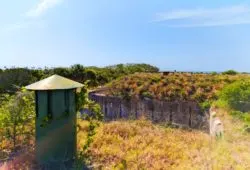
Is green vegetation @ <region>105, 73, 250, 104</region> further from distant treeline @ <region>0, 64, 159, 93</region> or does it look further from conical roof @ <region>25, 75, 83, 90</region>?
conical roof @ <region>25, 75, 83, 90</region>

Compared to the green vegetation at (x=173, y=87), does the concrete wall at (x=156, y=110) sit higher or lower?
lower

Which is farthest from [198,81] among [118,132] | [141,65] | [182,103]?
[141,65]

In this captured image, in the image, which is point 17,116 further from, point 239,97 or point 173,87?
point 173,87

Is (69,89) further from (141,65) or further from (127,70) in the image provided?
(141,65)

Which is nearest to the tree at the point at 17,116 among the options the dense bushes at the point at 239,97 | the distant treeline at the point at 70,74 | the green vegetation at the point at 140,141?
the green vegetation at the point at 140,141

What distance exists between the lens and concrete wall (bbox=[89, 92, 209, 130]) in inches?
374

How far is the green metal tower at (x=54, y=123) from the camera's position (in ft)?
12.9

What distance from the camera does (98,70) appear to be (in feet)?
65.9

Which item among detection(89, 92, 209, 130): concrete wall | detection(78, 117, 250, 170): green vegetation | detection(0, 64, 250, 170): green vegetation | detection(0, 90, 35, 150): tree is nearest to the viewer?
detection(78, 117, 250, 170): green vegetation

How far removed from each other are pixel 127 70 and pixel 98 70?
2299 millimetres

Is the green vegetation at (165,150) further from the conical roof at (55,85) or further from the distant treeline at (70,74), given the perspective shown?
the distant treeline at (70,74)

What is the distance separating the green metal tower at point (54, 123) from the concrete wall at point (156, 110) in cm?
557

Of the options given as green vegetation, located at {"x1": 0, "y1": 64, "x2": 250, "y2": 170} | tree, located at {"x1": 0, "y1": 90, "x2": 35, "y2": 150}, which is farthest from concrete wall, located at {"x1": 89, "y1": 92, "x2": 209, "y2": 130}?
tree, located at {"x1": 0, "y1": 90, "x2": 35, "y2": 150}

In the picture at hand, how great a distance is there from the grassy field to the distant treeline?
8.82 m
